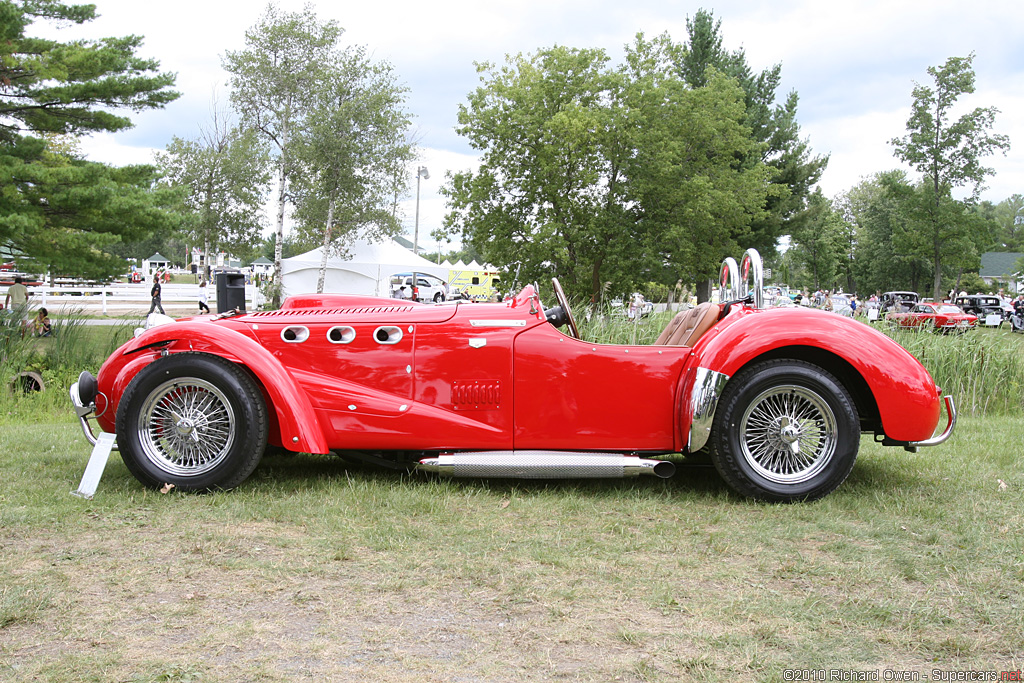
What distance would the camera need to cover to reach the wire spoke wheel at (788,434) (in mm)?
4551

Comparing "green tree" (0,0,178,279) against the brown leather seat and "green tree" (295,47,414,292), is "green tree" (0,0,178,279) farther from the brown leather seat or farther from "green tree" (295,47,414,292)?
"green tree" (295,47,414,292)

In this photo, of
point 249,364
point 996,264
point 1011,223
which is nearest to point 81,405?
point 249,364

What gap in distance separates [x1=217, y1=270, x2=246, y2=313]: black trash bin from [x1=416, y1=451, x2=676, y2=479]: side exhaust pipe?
2.00 metres

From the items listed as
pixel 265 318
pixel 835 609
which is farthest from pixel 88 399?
pixel 835 609

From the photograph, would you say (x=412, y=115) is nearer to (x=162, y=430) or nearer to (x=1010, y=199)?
(x=162, y=430)

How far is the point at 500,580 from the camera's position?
329 centimetres

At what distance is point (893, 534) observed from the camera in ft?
13.1

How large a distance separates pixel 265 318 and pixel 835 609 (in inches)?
145

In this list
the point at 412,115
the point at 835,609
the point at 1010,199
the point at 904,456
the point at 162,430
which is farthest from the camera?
the point at 1010,199

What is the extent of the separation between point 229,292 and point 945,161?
3867 cm

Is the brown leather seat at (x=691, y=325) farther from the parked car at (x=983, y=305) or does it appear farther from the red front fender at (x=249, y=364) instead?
the parked car at (x=983, y=305)

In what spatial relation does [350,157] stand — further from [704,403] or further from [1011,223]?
[1011,223]

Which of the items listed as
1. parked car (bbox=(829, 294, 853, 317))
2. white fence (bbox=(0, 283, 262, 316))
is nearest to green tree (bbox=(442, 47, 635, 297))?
parked car (bbox=(829, 294, 853, 317))

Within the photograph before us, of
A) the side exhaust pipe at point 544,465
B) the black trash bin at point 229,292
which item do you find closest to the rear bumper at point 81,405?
the black trash bin at point 229,292
